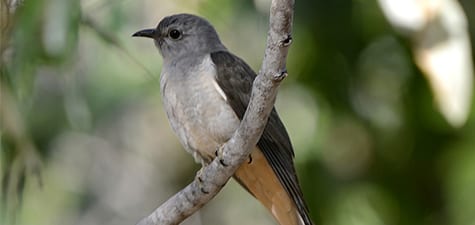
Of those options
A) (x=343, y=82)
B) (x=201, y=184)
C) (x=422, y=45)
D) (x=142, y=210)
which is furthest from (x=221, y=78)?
(x=142, y=210)

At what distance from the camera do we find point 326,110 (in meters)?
5.25

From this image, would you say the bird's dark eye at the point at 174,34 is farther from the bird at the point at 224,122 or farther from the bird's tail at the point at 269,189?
the bird's tail at the point at 269,189

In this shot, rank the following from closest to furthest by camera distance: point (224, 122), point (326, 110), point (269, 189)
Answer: point (224, 122) < point (269, 189) < point (326, 110)

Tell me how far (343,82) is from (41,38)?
2012 mm

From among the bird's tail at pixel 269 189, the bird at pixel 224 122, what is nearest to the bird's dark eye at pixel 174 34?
the bird at pixel 224 122

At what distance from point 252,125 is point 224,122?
0.70m

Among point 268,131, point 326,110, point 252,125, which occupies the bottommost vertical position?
point 326,110

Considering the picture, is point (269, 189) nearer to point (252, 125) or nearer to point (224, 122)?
point (224, 122)

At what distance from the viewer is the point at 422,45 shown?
4.26m

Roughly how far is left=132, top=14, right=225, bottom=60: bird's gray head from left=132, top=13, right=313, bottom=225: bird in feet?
0.28

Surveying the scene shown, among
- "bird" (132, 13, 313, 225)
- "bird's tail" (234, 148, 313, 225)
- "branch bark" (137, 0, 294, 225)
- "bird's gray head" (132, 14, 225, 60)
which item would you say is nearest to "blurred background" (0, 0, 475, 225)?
"bird's gray head" (132, 14, 225, 60)

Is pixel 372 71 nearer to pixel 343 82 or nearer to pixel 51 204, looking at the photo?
pixel 343 82

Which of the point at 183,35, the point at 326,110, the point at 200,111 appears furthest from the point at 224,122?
the point at 326,110

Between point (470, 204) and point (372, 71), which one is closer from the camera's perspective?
point (470, 204)
